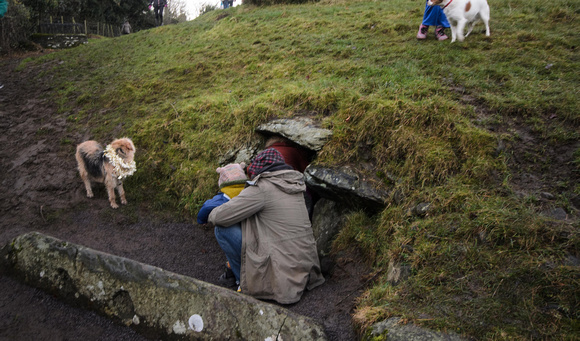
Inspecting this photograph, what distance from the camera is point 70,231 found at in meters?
5.51

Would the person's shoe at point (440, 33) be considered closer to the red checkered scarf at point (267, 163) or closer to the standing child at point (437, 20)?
the standing child at point (437, 20)

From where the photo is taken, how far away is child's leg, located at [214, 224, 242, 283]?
3.82 metres

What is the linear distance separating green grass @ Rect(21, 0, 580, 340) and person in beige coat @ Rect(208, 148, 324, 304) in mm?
779

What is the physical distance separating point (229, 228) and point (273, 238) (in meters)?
0.58

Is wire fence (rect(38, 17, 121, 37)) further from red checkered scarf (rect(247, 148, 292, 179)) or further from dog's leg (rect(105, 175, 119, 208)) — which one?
red checkered scarf (rect(247, 148, 292, 179))

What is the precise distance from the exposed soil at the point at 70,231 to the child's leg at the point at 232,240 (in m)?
0.89

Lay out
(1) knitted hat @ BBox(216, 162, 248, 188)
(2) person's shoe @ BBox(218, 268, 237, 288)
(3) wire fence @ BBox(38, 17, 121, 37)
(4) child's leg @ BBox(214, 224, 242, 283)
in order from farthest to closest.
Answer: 1. (3) wire fence @ BBox(38, 17, 121, 37)
2. (2) person's shoe @ BBox(218, 268, 237, 288)
3. (1) knitted hat @ BBox(216, 162, 248, 188)
4. (4) child's leg @ BBox(214, 224, 242, 283)

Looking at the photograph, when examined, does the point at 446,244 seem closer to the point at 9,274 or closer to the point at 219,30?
the point at 9,274

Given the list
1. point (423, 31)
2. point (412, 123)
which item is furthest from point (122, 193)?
point (423, 31)

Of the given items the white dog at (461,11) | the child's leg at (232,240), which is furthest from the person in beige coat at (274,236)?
the white dog at (461,11)

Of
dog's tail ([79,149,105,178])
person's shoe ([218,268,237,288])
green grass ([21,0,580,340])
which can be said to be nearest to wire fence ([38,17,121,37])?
green grass ([21,0,580,340])

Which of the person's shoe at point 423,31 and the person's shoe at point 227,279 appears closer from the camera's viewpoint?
the person's shoe at point 227,279

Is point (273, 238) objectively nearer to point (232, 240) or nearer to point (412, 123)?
point (232, 240)

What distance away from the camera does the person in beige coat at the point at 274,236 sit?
359 centimetres
